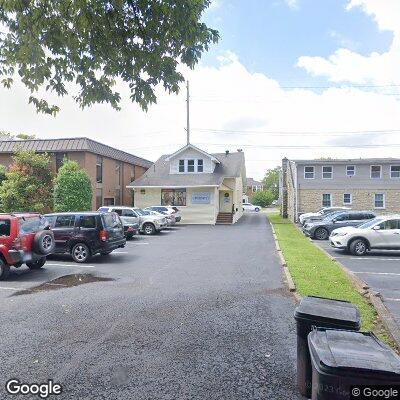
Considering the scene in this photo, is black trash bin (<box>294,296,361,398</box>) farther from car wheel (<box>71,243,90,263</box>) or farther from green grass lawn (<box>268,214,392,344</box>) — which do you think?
car wheel (<box>71,243,90,263</box>)

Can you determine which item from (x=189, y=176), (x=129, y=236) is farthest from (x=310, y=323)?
(x=189, y=176)

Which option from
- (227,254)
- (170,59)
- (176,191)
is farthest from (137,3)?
(176,191)

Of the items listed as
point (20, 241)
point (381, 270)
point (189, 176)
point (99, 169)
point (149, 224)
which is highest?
point (99, 169)

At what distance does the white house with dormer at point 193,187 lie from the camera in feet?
105

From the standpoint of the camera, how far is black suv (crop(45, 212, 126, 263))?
1287 centimetres

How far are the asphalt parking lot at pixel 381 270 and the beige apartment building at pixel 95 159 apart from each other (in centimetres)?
1965

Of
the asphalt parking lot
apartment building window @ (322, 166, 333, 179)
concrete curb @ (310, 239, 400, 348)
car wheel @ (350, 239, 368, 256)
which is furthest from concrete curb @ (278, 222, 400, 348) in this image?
apartment building window @ (322, 166, 333, 179)

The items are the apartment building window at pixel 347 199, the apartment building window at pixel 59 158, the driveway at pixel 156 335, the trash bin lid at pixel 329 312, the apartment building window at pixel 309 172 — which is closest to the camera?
the trash bin lid at pixel 329 312

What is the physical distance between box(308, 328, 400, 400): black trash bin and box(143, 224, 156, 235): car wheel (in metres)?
20.6

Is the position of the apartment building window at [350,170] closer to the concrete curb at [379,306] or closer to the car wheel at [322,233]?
the car wheel at [322,233]

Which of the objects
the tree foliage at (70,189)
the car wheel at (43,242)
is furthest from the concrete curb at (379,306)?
the tree foliage at (70,189)

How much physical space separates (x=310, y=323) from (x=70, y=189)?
23.2m

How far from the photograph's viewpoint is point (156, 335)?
5805 millimetres

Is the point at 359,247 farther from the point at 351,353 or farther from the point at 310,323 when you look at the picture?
the point at 351,353
